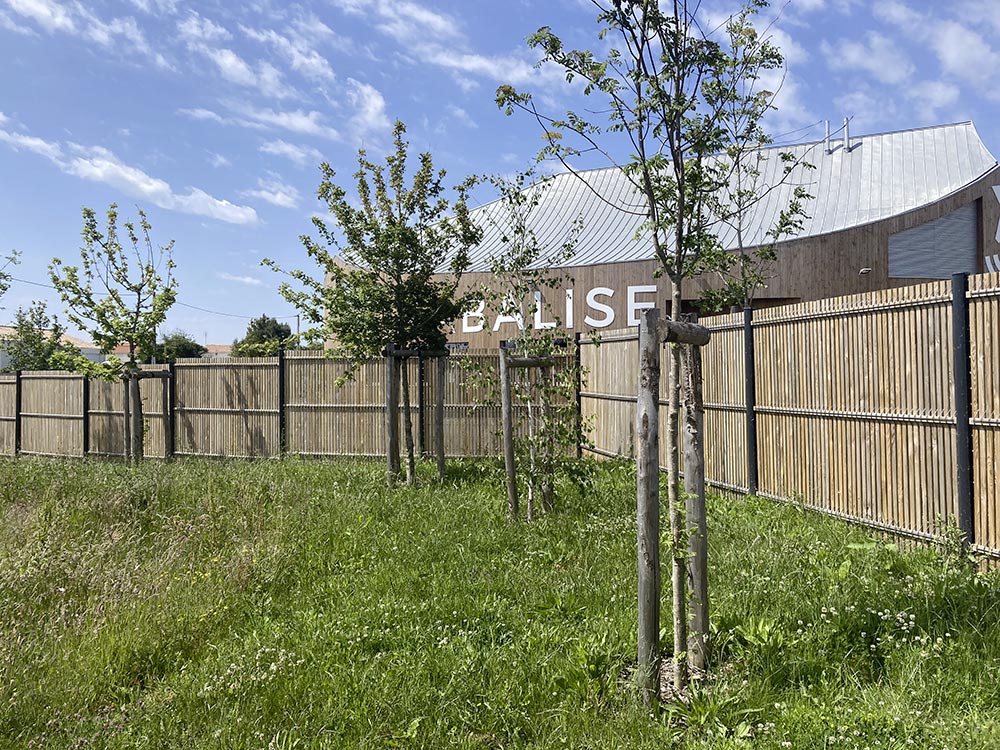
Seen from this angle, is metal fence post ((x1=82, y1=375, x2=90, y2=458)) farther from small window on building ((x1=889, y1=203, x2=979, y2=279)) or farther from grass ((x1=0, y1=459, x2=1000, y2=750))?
small window on building ((x1=889, y1=203, x2=979, y2=279))

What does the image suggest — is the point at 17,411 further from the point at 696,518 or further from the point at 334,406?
the point at 696,518

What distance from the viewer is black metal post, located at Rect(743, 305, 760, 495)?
775 cm

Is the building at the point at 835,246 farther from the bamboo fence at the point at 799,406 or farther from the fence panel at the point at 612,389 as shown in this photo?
the fence panel at the point at 612,389

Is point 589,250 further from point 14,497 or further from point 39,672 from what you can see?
point 39,672

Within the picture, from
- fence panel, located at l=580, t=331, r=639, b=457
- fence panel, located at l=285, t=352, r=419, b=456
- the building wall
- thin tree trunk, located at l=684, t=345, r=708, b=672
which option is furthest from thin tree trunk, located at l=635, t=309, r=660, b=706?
the building wall

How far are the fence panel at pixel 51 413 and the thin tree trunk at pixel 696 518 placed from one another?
51.1 feet

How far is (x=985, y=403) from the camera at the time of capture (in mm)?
5055

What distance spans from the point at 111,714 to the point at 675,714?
9.01 ft

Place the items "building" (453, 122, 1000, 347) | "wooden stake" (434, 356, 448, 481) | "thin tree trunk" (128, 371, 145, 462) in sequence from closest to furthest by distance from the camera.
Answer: "wooden stake" (434, 356, 448, 481), "thin tree trunk" (128, 371, 145, 462), "building" (453, 122, 1000, 347)

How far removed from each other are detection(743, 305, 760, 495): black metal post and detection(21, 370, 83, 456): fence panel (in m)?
14.0

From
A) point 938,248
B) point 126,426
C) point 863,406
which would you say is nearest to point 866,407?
point 863,406

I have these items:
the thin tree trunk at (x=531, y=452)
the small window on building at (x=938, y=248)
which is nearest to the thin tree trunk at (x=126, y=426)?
the thin tree trunk at (x=531, y=452)

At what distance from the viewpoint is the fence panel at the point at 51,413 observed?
627 inches

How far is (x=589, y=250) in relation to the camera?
26.3 metres
